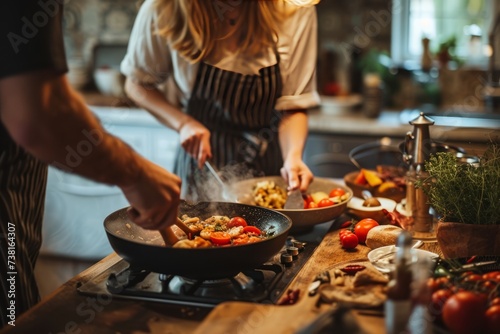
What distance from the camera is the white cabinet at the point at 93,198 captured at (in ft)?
12.7

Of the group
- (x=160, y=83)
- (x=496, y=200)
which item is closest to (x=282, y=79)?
(x=160, y=83)

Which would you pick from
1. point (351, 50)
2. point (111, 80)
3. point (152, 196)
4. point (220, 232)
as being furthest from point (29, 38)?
point (351, 50)

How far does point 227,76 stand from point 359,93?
2.19 m

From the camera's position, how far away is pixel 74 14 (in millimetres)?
4641

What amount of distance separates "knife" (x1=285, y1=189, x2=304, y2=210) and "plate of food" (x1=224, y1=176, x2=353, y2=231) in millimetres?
24

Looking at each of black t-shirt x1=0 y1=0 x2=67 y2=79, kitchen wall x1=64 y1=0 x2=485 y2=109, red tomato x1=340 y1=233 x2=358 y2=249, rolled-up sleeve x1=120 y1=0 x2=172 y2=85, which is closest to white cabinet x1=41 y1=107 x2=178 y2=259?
kitchen wall x1=64 y1=0 x2=485 y2=109

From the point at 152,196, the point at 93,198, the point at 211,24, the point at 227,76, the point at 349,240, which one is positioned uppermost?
the point at 211,24

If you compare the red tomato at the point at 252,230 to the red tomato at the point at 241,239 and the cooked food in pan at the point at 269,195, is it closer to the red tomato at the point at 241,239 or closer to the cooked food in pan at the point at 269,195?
the red tomato at the point at 241,239

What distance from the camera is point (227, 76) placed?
7.55 feet

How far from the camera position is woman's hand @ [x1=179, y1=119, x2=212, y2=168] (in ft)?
7.11

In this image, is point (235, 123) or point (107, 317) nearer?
point (107, 317)

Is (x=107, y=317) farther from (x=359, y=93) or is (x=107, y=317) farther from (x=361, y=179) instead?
(x=359, y=93)

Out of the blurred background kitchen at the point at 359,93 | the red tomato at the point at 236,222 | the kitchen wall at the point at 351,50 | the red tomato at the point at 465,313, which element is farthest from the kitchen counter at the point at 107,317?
the kitchen wall at the point at 351,50

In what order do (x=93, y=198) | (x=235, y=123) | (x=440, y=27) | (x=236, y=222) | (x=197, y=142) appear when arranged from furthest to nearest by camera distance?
(x=440, y=27)
(x=93, y=198)
(x=235, y=123)
(x=197, y=142)
(x=236, y=222)
